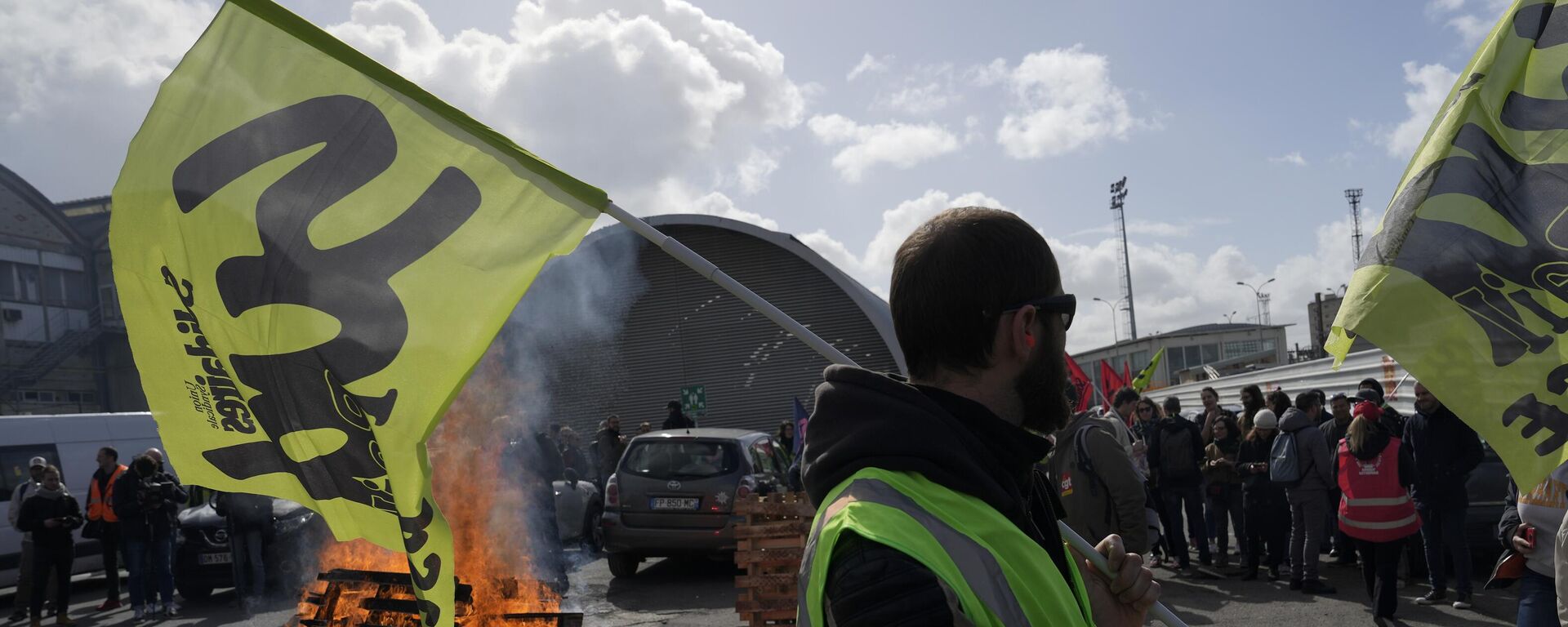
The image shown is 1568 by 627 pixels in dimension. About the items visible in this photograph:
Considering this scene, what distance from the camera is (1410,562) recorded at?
→ 10734 millimetres

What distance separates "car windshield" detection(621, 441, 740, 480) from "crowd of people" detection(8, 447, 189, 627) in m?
5.12

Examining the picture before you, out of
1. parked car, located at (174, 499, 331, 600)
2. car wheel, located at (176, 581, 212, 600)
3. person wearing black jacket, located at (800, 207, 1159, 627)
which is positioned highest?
person wearing black jacket, located at (800, 207, 1159, 627)

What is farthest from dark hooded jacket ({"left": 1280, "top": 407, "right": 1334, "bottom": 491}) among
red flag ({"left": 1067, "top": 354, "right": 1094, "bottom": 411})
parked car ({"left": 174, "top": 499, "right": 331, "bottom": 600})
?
parked car ({"left": 174, "top": 499, "right": 331, "bottom": 600})

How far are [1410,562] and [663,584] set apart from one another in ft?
25.8

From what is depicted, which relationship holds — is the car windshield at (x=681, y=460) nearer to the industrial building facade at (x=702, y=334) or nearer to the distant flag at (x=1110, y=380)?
the distant flag at (x=1110, y=380)

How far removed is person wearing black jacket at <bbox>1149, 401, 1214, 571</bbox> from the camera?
11727 mm

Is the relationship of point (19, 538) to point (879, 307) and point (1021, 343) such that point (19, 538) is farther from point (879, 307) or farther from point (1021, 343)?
point (879, 307)

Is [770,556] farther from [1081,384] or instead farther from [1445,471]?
[1081,384]

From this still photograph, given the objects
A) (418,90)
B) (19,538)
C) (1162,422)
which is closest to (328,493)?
(418,90)

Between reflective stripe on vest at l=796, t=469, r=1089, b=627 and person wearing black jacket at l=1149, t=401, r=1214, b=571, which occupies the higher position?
reflective stripe on vest at l=796, t=469, r=1089, b=627

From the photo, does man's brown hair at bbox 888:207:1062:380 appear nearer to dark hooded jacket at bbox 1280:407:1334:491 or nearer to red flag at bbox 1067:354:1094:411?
dark hooded jacket at bbox 1280:407:1334:491

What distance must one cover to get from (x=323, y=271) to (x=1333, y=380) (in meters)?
22.1

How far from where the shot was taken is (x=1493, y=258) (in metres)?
3.97

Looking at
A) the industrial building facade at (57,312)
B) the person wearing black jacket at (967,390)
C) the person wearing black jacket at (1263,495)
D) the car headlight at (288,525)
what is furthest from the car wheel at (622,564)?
the industrial building facade at (57,312)
